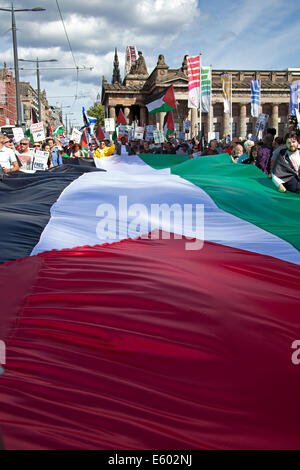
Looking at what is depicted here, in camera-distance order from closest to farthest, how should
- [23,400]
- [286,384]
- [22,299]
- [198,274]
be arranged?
[23,400]
[286,384]
[22,299]
[198,274]

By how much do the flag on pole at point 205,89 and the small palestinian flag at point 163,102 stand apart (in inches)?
69.3

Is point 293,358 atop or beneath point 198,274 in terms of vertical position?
beneath

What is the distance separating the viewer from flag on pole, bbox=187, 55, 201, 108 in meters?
15.8

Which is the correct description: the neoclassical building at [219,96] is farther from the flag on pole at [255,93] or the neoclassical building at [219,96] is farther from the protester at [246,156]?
the protester at [246,156]

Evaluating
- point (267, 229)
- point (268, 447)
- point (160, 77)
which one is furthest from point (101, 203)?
point (160, 77)

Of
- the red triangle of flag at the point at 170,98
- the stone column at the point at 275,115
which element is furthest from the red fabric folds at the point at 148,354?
the stone column at the point at 275,115

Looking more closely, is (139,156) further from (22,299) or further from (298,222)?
(22,299)

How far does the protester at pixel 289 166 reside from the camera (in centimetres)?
610

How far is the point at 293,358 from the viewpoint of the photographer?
7.32 ft

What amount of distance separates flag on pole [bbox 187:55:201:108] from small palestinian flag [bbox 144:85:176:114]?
1.61 m

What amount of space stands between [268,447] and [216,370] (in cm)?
52

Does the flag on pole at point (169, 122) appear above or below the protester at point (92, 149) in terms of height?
above

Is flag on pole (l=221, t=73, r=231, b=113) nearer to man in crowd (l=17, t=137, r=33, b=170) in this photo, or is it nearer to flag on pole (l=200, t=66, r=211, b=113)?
flag on pole (l=200, t=66, r=211, b=113)

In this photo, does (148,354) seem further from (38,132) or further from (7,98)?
(7,98)
